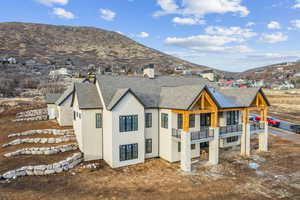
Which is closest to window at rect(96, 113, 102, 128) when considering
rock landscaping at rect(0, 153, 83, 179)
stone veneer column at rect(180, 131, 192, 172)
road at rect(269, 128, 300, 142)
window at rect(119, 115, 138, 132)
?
window at rect(119, 115, 138, 132)

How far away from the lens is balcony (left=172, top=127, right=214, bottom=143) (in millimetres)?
16656

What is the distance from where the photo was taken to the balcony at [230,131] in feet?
62.2

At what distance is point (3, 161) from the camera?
1565 centimetres

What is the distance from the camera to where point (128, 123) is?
54.1ft

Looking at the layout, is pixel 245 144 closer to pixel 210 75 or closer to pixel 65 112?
pixel 210 75

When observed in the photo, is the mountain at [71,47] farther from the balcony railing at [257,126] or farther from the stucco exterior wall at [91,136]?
the stucco exterior wall at [91,136]

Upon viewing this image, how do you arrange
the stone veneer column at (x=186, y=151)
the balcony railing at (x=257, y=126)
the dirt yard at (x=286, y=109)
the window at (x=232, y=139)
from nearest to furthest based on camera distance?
the stone veneer column at (x=186, y=151), the balcony railing at (x=257, y=126), the window at (x=232, y=139), the dirt yard at (x=286, y=109)

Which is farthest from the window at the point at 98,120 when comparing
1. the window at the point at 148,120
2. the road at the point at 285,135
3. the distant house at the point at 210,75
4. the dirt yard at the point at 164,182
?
the road at the point at 285,135

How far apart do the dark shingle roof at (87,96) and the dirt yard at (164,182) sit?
17.7ft

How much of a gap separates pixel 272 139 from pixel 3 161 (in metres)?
31.9

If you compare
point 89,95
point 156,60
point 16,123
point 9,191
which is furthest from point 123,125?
point 156,60

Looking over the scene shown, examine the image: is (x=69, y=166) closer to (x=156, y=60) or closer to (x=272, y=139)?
(x=272, y=139)

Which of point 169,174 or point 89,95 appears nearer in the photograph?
point 169,174

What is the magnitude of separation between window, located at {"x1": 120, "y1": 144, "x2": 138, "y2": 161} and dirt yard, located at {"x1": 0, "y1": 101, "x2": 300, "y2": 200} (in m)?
0.94
